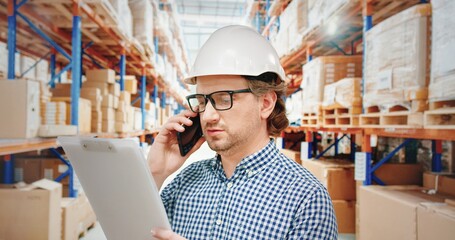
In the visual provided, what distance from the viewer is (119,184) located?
3.99 ft

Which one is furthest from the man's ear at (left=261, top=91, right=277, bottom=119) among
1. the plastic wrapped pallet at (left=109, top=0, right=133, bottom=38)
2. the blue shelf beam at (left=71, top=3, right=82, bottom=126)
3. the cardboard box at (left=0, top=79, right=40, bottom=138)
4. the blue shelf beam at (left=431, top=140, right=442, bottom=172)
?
the plastic wrapped pallet at (left=109, top=0, right=133, bottom=38)

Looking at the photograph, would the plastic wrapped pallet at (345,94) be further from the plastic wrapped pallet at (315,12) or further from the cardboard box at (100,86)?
the cardboard box at (100,86)

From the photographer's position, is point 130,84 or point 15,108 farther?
point 130,84

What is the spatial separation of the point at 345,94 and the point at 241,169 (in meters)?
2.87

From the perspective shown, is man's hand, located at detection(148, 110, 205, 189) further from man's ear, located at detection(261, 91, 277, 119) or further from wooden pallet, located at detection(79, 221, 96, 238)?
wooden pallet, located at detection(79, 221, 96, 238)

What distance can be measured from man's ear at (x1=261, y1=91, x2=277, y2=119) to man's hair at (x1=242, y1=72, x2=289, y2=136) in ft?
0.11

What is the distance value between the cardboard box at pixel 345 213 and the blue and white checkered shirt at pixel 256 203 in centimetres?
332

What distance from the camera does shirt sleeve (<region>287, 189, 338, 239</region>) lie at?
1276mm

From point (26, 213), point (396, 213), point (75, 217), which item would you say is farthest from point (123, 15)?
point (396, 213)

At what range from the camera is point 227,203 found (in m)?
1.44

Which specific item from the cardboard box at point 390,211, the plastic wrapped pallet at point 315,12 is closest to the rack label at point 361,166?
the cardboard box at point 390,211

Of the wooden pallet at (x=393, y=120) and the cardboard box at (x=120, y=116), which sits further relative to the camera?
the cardboard box at (x=120, y=116)

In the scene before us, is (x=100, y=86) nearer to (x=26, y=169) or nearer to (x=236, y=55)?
(x=26, y=169)

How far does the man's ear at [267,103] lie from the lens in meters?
1.64
